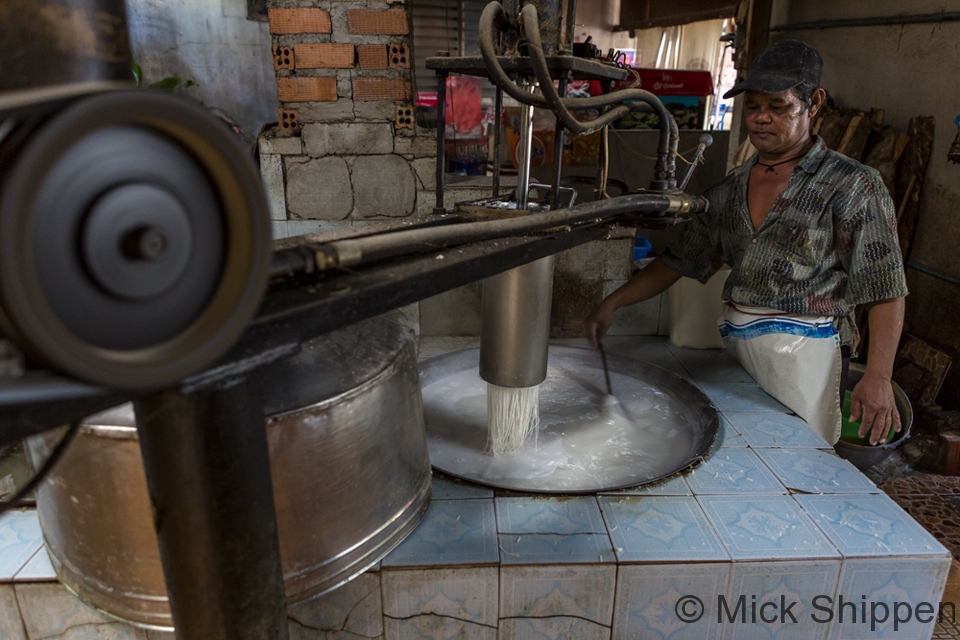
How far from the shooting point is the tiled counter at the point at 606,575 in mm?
1812

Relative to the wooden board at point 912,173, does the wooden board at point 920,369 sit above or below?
below

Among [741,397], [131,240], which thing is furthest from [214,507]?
[741,397]

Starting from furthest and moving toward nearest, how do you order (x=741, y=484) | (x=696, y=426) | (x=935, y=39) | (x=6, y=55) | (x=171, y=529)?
(x=935, y=39) → (x=696, y=426) → (x=741, y=484) → (x=171, y=529) → (x=6, y=55)

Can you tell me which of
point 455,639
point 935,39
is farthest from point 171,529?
point 935,39

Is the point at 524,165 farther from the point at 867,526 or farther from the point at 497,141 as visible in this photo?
the point at 867,526

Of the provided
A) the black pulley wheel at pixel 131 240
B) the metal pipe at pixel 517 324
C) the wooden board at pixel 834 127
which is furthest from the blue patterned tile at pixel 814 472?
the wooden board at pixel 834 127

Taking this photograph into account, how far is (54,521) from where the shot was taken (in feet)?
5.05

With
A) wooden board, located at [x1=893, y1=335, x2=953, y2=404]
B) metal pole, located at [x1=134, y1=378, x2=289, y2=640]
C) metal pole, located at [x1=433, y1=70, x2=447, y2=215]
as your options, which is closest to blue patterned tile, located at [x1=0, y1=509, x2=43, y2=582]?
metal pole, located at [x1=134, y1=378, x2=289, y2=640]

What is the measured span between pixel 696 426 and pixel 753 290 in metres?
0.74

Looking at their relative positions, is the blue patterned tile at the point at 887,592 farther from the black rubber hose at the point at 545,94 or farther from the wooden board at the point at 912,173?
the wooden board at the point at 912,173

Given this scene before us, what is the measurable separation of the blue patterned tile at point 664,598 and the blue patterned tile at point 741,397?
43.1 inches

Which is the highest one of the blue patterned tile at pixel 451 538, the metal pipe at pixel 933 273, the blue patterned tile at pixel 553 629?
the metal pipe at pixel 933 273

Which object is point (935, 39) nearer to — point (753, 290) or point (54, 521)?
point (753, 290)

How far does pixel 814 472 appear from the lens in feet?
7.64
